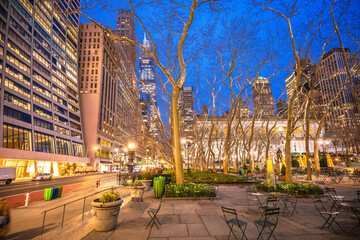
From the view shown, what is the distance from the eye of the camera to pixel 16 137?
4188 centimetres

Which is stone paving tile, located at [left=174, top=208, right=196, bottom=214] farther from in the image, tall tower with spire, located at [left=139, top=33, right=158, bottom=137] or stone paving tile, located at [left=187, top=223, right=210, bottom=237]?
tall tower with spire, located at [left=139, top=33, right=158, bottom=137]

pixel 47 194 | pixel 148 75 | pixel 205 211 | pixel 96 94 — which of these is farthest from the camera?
pixel 96 94

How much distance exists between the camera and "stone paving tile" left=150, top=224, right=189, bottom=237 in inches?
223

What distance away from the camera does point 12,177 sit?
89.7ft

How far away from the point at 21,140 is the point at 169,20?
153 ft

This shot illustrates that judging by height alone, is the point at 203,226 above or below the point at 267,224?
below

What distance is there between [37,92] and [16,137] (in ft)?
48.9

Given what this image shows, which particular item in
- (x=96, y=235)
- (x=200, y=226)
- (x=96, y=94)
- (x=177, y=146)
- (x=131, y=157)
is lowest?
(x=200, y=226)

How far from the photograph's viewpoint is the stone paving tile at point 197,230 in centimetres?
573

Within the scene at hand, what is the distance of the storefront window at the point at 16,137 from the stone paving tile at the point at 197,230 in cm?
4743

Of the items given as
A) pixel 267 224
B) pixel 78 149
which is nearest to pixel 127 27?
pixel 267 224

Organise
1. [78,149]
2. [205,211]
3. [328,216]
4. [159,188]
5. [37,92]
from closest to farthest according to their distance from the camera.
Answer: [328,216]
[205,211]
[159,188]
[37,92]
[78,149]

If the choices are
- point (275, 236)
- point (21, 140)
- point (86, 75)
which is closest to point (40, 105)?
point (21, 140)

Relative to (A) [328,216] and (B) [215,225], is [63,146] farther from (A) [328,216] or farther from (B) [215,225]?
(A) [328,216]
